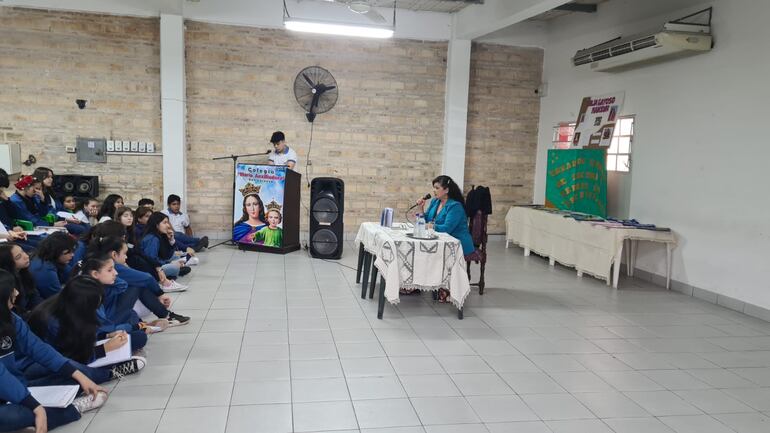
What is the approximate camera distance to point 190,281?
621 centimetres

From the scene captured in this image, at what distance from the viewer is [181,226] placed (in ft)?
26.9

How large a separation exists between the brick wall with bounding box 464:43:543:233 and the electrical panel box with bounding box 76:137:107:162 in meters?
5.80

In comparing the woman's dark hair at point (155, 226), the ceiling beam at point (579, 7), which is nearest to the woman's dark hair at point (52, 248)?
the woman's dark hair at point (155, 226)

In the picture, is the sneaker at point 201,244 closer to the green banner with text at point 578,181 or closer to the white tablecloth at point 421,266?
the white tablecloth at point 421,266

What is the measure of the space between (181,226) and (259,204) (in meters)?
1.26

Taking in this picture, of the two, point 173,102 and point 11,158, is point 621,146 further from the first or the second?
point 11,158

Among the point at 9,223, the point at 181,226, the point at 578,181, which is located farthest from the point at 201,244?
the point at 578,181

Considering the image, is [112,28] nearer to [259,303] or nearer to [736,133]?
[259,303]

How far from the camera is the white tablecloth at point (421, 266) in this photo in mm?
4895

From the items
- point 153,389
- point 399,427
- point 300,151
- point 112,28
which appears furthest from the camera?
point 300,151

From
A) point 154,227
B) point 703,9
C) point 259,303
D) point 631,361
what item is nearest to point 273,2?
point 154,227

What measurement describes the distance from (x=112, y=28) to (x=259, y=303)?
543 centimetres

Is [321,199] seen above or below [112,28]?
below

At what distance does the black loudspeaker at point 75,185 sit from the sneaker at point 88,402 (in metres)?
5.92
